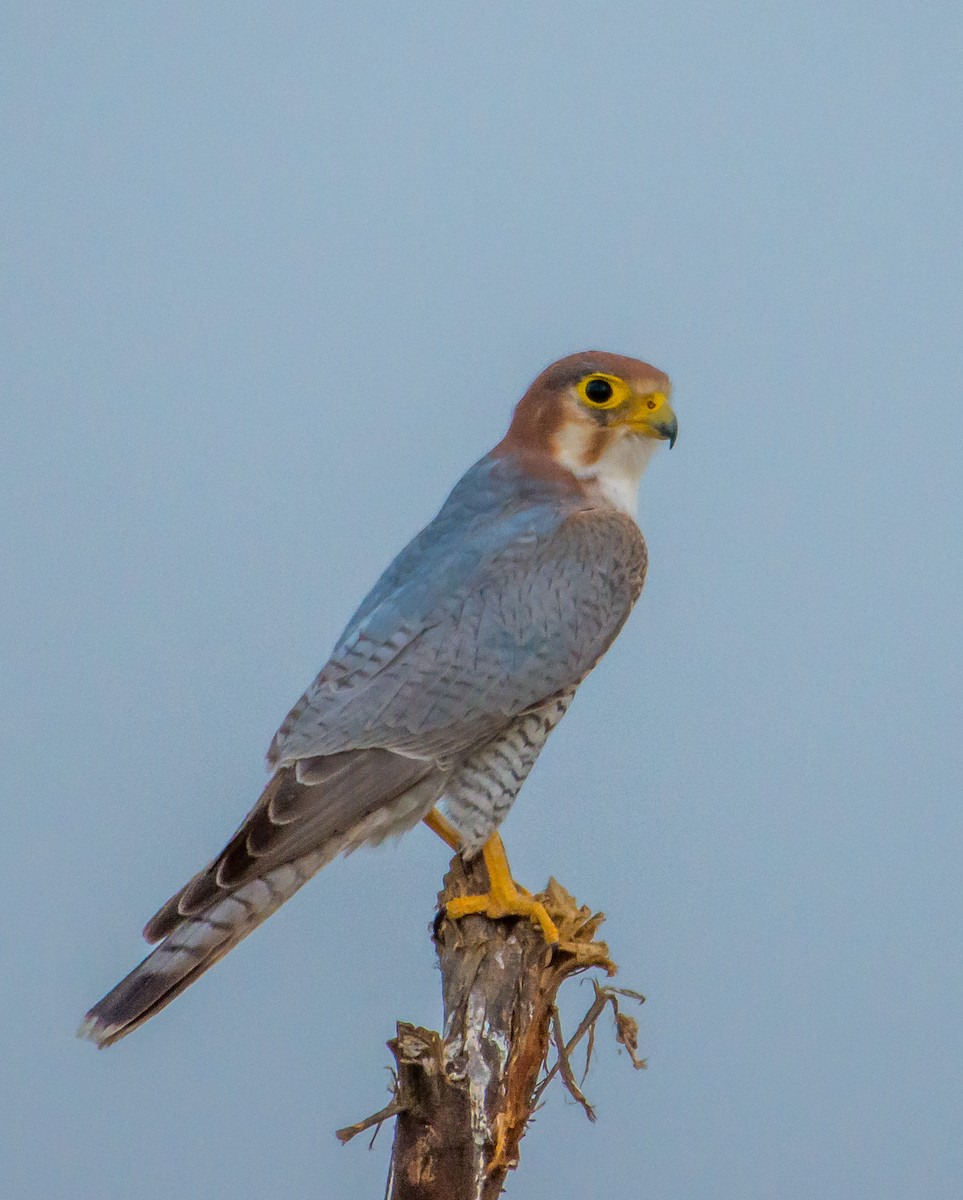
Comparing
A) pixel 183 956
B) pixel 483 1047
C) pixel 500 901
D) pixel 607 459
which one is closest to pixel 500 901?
pixel 500 901

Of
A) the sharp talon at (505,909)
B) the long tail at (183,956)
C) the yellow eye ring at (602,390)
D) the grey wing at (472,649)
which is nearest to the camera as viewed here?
the long tail at (183,956)

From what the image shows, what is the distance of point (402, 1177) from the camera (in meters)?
3.07

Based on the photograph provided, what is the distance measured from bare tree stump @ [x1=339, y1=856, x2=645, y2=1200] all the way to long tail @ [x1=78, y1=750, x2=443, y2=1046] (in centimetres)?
38

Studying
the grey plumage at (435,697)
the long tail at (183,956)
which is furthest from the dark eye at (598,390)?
the long tail at (183,956)

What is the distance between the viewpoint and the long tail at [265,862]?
9.57ft

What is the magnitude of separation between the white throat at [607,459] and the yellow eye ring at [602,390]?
0.08 meters

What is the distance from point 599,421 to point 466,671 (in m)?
0.80

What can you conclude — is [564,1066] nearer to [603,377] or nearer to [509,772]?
[509,772]

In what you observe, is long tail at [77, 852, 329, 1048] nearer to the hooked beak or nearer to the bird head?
the bird head

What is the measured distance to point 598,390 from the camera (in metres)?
3.68

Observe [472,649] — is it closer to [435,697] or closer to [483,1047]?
[435,697]

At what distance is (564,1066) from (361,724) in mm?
924

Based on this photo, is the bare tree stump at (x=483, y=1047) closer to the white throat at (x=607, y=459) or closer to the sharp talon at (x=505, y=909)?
the sharp talon at (x=505, y=909)

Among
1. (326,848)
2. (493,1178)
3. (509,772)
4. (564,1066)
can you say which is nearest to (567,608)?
(509,772)
